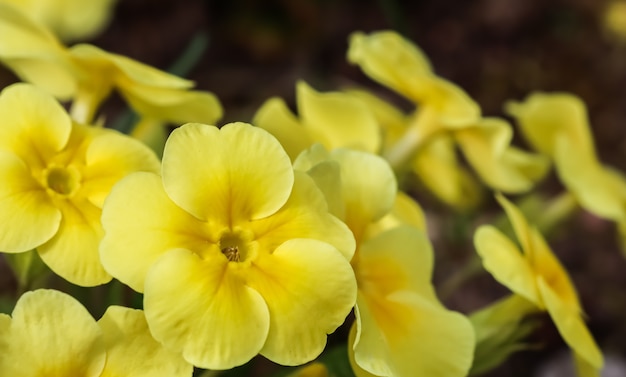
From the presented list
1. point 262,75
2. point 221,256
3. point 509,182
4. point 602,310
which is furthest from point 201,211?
point 262,75

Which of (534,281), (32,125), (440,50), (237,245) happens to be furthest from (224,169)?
(440,50)

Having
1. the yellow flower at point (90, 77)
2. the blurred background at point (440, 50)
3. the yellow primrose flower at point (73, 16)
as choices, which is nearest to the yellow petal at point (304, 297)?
the yellow flower at point (90, 77)

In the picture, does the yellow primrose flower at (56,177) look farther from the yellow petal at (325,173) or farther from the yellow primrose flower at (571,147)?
the yellow primrose flower at (571,147)

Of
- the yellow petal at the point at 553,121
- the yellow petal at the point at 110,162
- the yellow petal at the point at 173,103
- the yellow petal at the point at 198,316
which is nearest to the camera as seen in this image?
the yellow petal at the point at 198,316

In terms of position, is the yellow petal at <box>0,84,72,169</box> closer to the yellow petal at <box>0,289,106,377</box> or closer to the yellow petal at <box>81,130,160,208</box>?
the yellow petal at <box>81,130,160,208</box>

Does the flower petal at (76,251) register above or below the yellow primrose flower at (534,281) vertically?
above

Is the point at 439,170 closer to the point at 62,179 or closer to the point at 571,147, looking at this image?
the point at 571,147

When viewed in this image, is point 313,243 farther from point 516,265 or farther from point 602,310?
point 602,310

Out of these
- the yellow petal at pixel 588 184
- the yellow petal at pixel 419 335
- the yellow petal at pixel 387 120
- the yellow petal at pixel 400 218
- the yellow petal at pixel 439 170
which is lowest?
the yellow petal at pixel 439 170
